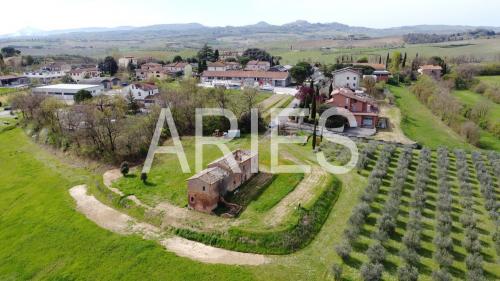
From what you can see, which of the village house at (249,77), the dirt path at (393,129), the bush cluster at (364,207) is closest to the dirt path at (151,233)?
the bush cluster at (364,207)

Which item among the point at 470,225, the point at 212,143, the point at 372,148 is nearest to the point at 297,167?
the point at 372,148

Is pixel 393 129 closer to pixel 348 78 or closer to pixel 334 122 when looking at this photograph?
pixel 334 122

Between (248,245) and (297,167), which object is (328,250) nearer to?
(248,245)

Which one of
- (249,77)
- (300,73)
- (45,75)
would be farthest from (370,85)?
(45,75)

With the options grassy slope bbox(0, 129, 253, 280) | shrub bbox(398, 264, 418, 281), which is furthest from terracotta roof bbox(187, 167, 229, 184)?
shrub bbox(398, 264, 418, 281)

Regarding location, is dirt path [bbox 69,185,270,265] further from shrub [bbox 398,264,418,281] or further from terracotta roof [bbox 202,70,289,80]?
terracotta roof [bbox 202,70,289,80]

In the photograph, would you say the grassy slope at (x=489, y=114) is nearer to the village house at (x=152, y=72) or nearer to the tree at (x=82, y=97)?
the tree at (x=82, y=97)
